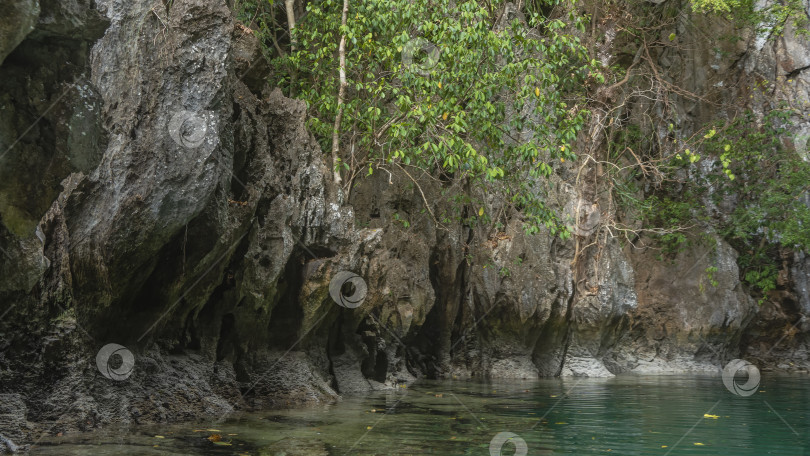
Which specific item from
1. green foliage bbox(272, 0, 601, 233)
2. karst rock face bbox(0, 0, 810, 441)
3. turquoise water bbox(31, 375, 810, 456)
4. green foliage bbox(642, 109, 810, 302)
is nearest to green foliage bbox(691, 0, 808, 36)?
green foliage bbox(642, 109, 810, 302)

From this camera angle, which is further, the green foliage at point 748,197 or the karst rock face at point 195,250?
the green foliage at point 748,197

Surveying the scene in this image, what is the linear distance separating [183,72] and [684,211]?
58.2 feet

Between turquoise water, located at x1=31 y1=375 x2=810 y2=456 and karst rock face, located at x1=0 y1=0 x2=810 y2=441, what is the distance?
908mm

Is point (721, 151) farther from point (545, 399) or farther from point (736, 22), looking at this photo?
point (545, 399)

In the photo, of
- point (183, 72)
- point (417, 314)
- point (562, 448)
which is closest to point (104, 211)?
point (183, 72)

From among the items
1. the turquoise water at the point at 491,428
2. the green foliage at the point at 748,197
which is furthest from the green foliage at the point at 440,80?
the green foliage at the point at 748,197

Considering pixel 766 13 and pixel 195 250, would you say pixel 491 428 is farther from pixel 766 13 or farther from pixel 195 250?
pixel 766 13

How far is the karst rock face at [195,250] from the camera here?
5461 mm

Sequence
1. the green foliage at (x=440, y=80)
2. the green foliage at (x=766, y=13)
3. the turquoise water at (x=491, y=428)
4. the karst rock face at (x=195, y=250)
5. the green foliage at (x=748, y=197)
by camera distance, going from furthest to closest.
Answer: the green foliage at (x=748, y=197), the green foliage at (x=766, y=13), the green foliage at (x=440, y=80), the turquoise water at (x=491, y=428), the karst rock face at (x=195, y=250)

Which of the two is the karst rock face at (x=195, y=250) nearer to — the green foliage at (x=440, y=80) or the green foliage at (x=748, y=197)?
the green foliage at (x=440, y=80)

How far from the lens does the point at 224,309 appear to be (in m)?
10.5

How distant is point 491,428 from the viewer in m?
8.45

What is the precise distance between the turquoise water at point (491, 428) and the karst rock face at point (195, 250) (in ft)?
2.98

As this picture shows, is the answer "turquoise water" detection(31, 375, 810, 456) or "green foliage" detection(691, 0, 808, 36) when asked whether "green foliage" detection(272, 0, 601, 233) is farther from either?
"green foliage" detection(691, 0, 808, 36)
